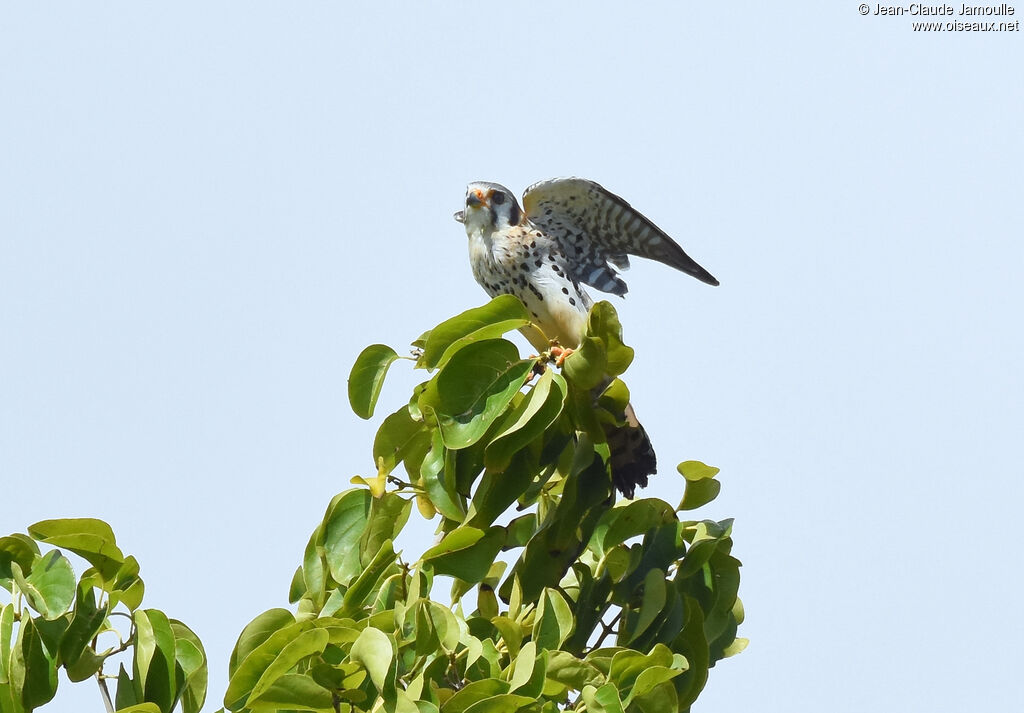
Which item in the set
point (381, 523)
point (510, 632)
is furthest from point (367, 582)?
point (510, 632)

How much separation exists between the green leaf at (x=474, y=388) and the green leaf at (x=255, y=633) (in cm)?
51

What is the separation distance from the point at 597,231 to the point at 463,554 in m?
1.98

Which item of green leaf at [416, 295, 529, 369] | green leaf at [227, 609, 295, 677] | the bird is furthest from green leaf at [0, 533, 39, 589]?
the bird

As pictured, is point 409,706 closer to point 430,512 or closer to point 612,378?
point 430,512

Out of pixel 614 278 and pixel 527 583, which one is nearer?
pixel 527 583

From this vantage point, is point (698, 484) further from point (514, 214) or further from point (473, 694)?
point (514, 214)

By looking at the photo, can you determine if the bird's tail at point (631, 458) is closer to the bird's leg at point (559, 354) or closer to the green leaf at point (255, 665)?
the bird's leg at point (559, 354)

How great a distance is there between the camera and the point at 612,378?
2949 mm

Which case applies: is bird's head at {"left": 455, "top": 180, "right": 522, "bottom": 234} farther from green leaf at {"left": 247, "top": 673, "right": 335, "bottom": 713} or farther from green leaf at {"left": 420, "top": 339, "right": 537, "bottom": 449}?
green leaf at {"left": 247, "top": 673, "right": 335, "bottom": 713}

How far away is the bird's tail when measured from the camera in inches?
133

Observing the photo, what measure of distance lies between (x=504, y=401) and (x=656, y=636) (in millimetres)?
649

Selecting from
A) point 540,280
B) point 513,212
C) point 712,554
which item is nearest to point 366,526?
point 712,554

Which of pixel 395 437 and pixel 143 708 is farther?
pixel 395 437

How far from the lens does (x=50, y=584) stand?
2.54 metres
